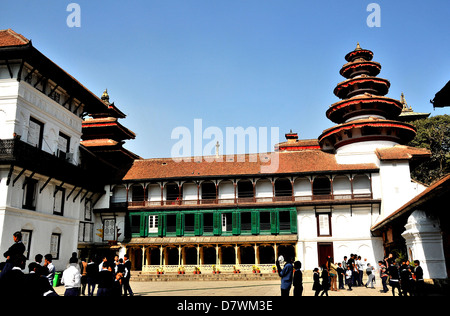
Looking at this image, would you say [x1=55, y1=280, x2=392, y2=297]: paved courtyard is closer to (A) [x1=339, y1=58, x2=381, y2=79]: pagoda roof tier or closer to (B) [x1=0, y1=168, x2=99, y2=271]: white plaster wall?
(B) [x1=0, y1=168, x2=99, y2=271]: white plaster wall

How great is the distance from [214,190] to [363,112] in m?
14.9

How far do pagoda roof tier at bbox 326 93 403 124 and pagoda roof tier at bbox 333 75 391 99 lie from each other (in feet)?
5.29

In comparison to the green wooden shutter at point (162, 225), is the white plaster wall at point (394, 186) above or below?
above

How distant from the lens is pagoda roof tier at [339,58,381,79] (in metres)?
37.0

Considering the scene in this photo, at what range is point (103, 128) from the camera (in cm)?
3894

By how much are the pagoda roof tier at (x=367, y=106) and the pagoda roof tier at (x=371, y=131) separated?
2041 mm

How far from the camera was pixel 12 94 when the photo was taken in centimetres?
2155

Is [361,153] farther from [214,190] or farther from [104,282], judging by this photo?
[104,282]

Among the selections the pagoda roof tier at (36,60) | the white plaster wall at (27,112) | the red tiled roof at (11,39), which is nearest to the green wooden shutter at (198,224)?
the white plaster wall at (27,112)

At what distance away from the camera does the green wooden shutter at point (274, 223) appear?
30969 millimetres

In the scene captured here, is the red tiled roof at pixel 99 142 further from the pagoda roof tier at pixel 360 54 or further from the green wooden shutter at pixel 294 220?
the pagoda roof tier at pixel 360 54

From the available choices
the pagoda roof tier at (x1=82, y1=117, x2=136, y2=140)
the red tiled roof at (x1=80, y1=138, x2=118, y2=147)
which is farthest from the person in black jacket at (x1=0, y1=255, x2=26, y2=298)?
the pagoda roof tier at (x1=82, y1=117, x2=136, y2=140)
